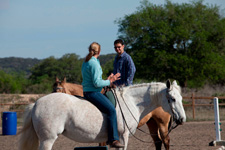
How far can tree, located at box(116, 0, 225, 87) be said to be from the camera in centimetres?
2686

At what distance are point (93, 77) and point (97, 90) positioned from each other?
28cm

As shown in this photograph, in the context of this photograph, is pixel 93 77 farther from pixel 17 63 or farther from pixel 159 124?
pixel 17 63

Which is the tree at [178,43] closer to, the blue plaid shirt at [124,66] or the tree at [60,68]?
the blue plaid shirt at [124,66]

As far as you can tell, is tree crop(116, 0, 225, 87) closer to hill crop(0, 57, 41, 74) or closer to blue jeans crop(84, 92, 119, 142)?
blue jeans crop(84, 92, 119, 142)

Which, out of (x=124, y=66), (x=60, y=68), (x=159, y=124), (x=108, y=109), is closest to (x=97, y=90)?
(x=108, y=109)

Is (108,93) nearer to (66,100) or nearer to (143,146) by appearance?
(66,100)

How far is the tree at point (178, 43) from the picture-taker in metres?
26.9

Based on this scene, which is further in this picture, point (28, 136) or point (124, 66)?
point (124, 66)

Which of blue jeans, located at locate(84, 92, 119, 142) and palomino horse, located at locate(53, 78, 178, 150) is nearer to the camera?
blue jeans, located at locate(84, 92, 119, 142)

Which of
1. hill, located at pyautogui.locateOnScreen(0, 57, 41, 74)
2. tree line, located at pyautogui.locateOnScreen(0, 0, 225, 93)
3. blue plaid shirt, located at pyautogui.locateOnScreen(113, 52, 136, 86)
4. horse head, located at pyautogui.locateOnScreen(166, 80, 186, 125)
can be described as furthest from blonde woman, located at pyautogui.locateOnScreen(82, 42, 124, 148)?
hill, located at pyautogui.locateOnScreen(0, 57, 41, 74)

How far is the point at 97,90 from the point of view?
5188 millimetres

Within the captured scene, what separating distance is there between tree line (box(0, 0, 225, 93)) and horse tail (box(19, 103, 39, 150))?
21924 millimetres


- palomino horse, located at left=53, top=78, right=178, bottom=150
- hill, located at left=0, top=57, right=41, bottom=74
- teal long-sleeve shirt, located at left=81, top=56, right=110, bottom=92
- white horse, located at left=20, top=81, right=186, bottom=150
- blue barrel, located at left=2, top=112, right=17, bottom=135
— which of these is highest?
hill, located at left=0, top=57, right=41, bottom=74

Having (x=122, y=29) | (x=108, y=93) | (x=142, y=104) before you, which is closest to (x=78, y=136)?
(x=108, y=93)
